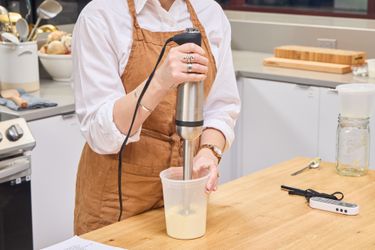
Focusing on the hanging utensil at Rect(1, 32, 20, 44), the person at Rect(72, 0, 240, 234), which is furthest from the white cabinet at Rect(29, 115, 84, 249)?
the person at Rect(72, 0, 240, 234)

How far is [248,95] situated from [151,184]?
5.87ft

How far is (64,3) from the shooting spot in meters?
3.71

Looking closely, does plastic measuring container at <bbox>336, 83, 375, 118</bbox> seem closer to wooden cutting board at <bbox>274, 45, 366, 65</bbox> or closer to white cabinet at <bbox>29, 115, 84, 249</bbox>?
white cabinet at <bbox>29, 115, 84, 249</bbox>

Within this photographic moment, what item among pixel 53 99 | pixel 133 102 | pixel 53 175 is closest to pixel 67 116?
pixel 53 99

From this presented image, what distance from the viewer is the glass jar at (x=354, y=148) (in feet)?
6.68

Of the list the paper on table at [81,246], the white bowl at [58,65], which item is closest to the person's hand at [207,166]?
the paper on table at [81,246]

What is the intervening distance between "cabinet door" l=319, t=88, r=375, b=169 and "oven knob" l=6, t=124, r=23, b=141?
4.48 ft

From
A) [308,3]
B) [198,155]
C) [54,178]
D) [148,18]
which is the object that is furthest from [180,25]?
[308,3]

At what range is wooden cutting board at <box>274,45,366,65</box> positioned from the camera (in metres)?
3.42

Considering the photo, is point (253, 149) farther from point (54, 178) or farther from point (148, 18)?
point (148, 18)

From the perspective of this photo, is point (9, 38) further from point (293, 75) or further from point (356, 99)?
point (356, 99)

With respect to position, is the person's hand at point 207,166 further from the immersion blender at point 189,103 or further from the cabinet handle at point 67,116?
the cabinet handle at point 67,116

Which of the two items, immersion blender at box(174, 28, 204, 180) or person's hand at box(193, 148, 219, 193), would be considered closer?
immersion blender at box(174, 28, 204, 180)

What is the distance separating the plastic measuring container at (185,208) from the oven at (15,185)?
1146 millimetres
